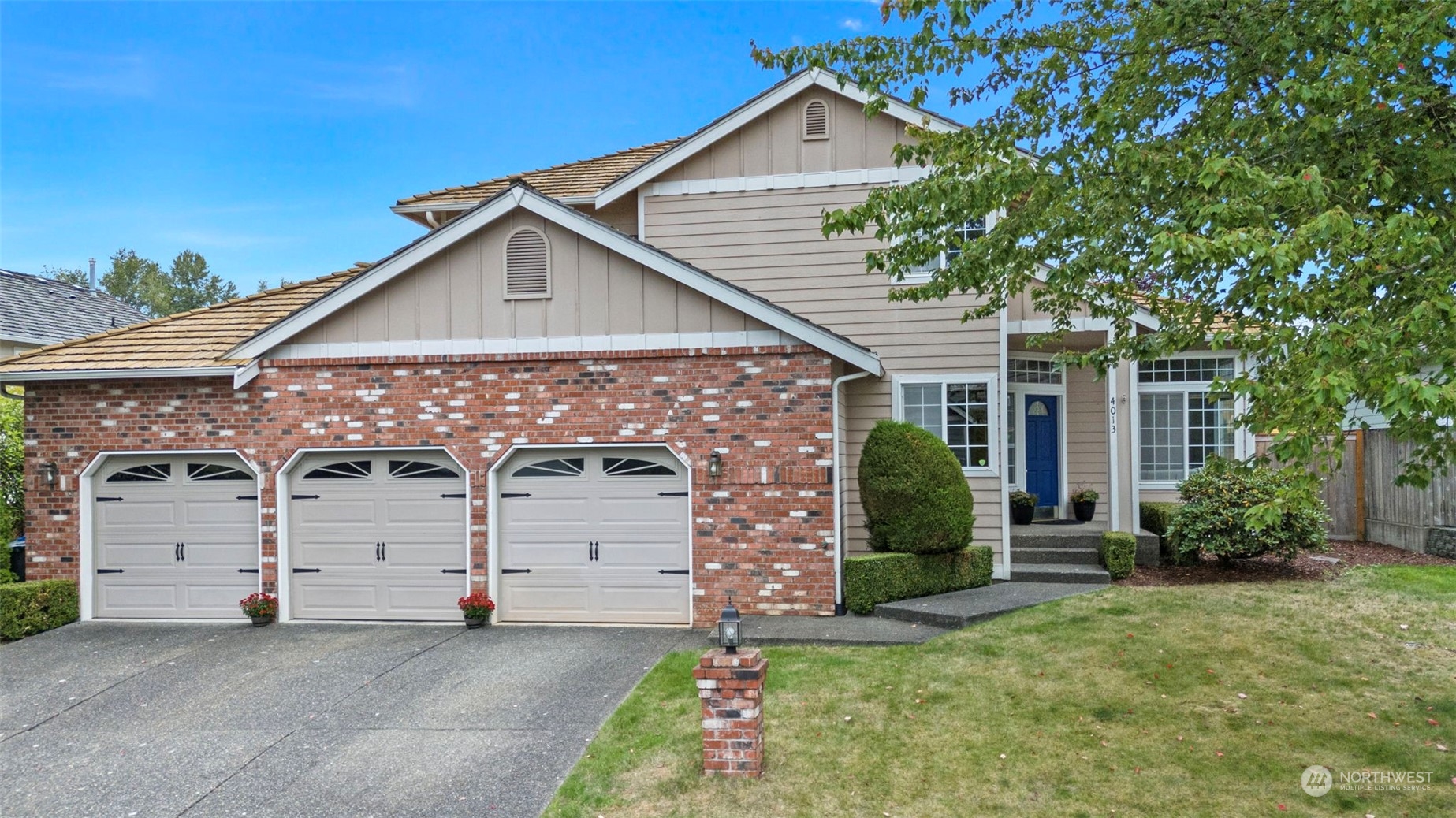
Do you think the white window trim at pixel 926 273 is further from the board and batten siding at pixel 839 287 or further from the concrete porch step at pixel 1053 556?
the concrete porch step at pixel 1053 556

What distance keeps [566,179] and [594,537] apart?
639 centimetres

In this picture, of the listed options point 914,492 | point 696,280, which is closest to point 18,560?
point 696,280

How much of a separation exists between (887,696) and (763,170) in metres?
7.41

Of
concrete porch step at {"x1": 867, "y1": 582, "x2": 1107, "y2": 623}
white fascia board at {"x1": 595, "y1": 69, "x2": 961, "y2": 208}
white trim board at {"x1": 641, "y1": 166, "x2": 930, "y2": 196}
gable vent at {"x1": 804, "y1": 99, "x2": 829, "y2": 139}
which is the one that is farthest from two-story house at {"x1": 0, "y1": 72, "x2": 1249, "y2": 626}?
gable vent at {"x1": 804, "y1": 99, "x2": 829, "y2": 139}

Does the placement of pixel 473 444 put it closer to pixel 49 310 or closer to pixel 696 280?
pixel 696 280

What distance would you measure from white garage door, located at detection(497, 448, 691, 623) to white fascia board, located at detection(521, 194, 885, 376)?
1.94m

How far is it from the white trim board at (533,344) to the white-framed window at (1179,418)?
698 centimetres

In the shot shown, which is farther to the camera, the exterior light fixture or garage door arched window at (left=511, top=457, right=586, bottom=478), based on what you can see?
garage door arched window at (left=511, top=457, right=586, bottom=478)

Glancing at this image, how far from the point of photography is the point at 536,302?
957 centimetres

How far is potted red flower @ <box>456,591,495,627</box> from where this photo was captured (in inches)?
375

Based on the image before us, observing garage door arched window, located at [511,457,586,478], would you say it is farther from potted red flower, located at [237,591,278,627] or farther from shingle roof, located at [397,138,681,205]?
shingle roof, located at [397,138,681,205]

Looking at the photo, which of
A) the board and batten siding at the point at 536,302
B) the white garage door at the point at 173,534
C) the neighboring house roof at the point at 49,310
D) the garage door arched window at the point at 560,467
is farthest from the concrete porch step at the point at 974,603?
the neighboring house roof at the point at 49,310

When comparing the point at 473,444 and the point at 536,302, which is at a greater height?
the point at 536,302

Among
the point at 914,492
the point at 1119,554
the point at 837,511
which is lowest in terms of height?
the point at 1119,554
